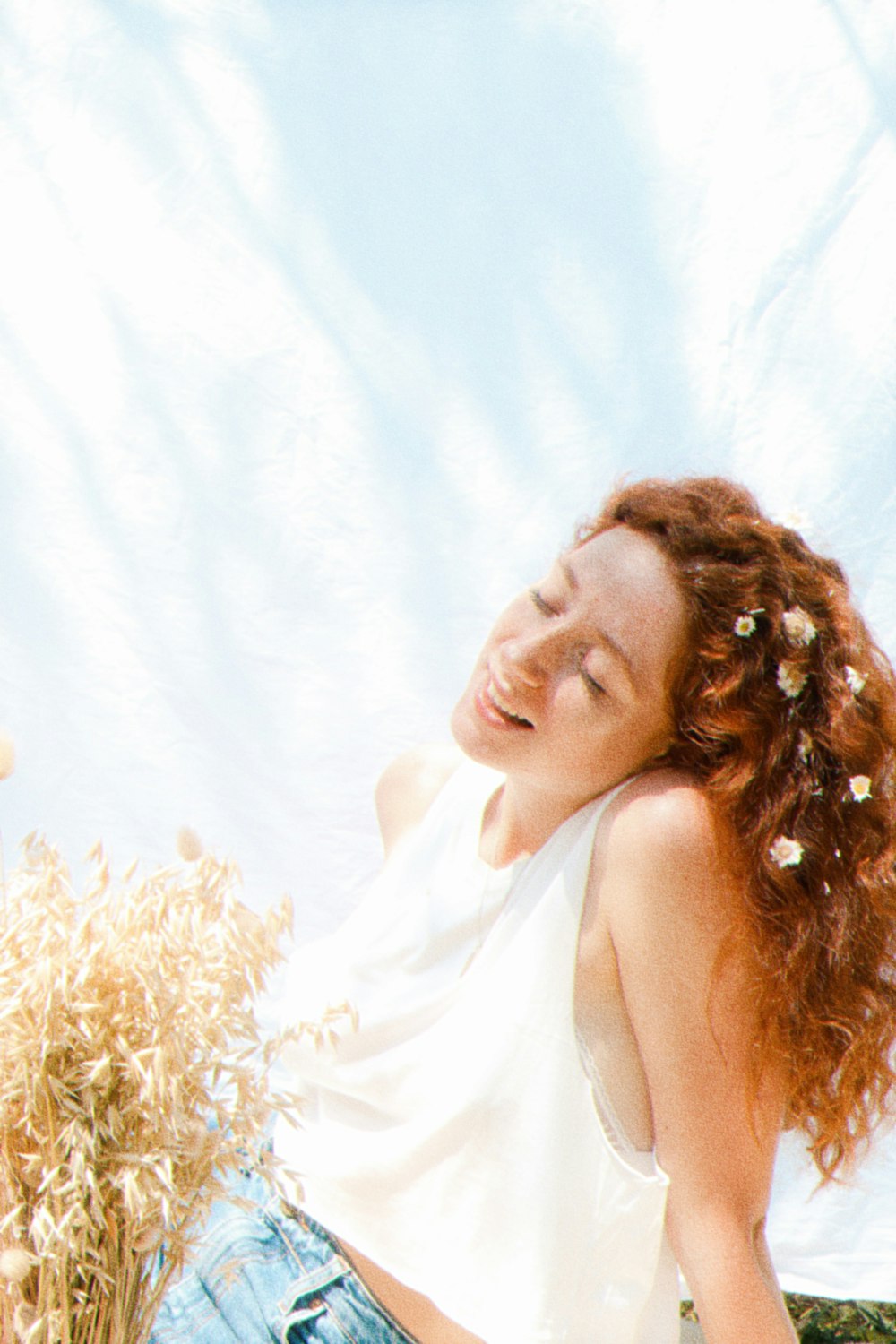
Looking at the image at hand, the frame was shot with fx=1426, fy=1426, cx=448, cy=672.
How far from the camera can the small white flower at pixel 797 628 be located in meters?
1.28

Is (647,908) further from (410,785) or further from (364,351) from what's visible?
(364,351)

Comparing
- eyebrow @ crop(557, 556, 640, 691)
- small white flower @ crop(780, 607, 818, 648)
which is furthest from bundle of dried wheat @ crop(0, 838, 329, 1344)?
small white flower @ crop(780, 607, 818, 648)

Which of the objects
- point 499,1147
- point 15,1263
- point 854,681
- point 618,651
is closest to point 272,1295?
point 499,1147

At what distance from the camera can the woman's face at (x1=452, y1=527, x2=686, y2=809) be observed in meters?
1.26

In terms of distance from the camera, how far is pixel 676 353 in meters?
1.83

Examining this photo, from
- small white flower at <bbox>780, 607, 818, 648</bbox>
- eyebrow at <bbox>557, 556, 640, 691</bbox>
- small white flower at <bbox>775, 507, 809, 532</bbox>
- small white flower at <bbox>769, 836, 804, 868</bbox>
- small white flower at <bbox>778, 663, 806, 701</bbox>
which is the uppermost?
eyebrow at <bbox>557, 556, 640, 691</bbox>

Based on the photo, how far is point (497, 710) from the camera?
1296 mm

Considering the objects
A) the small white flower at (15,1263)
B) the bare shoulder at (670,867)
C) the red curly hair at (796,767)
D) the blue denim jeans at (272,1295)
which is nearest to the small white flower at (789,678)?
the red curly hair at (796,767)

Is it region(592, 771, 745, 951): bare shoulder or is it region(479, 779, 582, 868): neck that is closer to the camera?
region(592, 771, 745, 951): bare shoulder

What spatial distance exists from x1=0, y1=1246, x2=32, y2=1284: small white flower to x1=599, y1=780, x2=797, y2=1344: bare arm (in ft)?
1.89

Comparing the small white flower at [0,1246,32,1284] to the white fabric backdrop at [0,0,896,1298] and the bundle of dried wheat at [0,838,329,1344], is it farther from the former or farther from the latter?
the white fabric backdrop at [0,0,896,1298]

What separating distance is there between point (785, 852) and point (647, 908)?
0.44ft

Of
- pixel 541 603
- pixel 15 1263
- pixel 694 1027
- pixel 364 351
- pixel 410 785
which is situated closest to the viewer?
pixel 15 1263

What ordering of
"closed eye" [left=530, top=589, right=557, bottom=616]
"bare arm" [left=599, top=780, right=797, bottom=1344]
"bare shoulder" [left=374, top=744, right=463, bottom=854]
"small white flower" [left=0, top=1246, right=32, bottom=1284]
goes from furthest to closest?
"bare shoulder" [left=374, top=744, right=463, bottom=854]
"closed eye" [left=530, top=589, right=557, bottom=616]
"bare arm" [left=599, top=780, right=797, bottom=1344]
"small white flower" [left=0, top=1246, right=32, bottom=1284]
